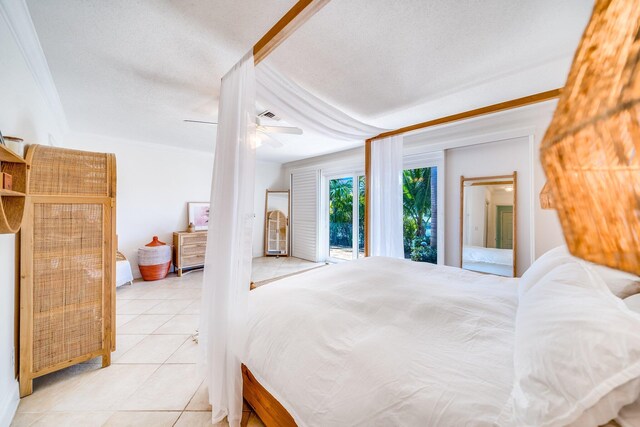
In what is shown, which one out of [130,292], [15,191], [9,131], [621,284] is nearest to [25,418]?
[15,191]

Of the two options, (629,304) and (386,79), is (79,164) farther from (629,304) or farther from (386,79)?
(629,304)

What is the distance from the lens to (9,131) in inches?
60.9

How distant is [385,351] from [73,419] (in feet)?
6.43

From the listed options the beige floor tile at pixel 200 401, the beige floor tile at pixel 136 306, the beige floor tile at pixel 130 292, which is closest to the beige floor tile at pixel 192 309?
the beige floor tile at pixel 136 306

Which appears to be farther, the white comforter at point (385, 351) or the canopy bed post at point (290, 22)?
the canopy bed post at point (290, 22)

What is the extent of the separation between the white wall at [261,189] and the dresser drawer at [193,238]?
1.34 metres

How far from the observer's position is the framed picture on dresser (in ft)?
15.4

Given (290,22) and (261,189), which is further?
(261,189)

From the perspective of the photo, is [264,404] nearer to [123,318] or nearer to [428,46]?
[123,318]

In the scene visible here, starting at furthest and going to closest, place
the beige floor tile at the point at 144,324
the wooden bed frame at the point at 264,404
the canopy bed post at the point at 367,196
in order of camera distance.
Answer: the canopy bed post at the point at 367,196 < the beige floor tile at the point at 144,324 < the wooden bed frame at the point at 264,404

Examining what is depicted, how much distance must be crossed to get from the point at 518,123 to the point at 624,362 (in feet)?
9.63

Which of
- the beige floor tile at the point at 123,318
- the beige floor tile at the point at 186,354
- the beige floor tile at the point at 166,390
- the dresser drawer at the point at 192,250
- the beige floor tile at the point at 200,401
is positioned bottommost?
the beige floor tile at the point at 200,401

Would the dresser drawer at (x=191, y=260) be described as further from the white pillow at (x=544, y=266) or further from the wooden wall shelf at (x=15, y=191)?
the white pillow at (x=544, y=266)

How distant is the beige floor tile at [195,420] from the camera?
146 centimetres
